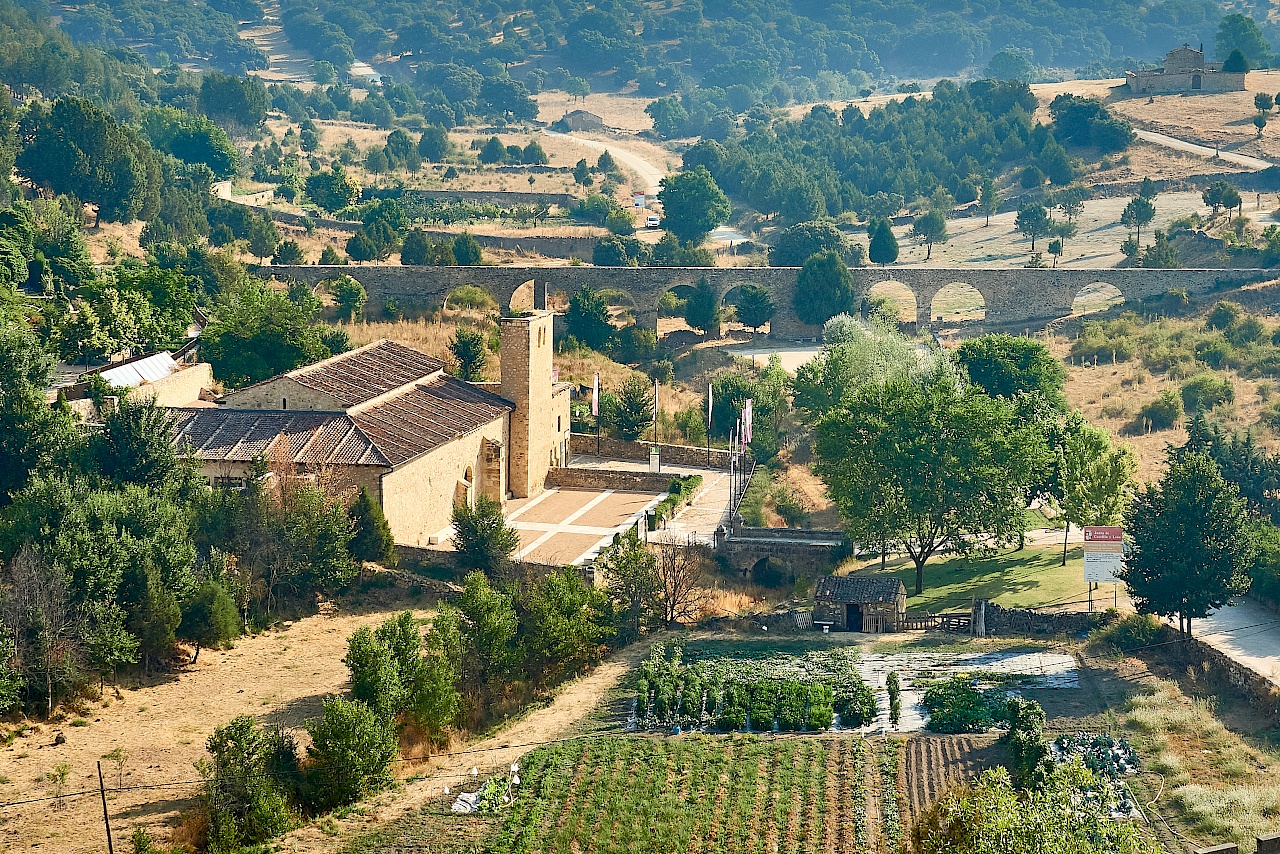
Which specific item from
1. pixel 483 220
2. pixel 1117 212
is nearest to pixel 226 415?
pixel 483 220

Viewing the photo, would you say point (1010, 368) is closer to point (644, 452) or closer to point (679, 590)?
point (644, 452)

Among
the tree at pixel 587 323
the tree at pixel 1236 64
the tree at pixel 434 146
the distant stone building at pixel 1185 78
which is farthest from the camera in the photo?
the tree at pixel 434 146

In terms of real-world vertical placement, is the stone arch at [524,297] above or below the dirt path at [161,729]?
above

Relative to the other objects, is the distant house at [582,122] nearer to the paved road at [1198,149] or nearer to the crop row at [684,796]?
the paved road at [1198,149]

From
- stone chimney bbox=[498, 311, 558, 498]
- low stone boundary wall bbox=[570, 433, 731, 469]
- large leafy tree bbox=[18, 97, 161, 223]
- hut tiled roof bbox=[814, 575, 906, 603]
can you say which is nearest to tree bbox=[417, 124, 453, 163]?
large leafy tree bbox=[18, 97, 161, 223]

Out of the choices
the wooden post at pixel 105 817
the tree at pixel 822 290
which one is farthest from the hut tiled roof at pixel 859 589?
the tree at pixel 822 290
